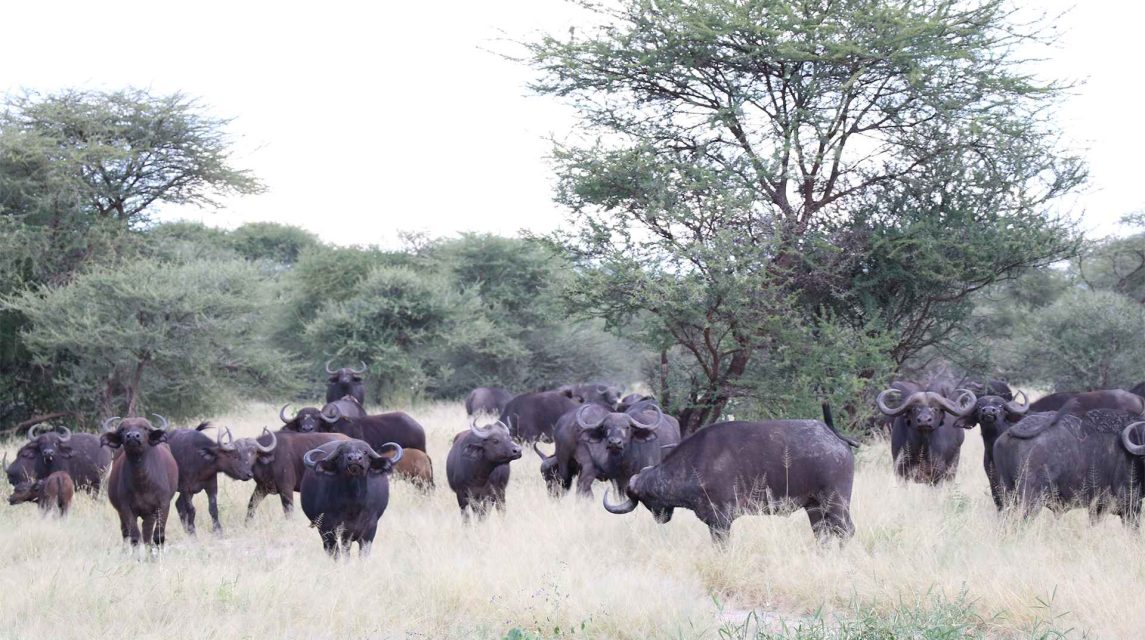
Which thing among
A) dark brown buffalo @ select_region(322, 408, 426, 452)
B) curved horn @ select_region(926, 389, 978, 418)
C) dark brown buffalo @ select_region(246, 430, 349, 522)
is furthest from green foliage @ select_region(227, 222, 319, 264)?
curved horn @ select_region(926, 389, 978, 418)

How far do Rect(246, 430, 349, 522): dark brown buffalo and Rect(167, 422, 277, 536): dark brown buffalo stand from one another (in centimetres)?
8

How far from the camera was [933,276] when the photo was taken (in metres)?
14.7

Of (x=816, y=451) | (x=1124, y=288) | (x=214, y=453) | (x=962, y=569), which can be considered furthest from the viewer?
(x=1124, y=288)

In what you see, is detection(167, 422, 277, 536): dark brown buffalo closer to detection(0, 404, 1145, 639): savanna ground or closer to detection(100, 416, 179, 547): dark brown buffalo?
detection(0, 404, 1145, 639): savanna ground

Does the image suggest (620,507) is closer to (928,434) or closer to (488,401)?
(928,434)

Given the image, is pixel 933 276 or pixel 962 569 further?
→ pixel 933 276

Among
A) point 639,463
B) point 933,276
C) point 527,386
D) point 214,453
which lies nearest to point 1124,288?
point 527,386

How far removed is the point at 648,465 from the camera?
10.2m

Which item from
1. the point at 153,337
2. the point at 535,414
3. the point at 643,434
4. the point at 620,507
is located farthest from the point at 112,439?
the point at 153,337

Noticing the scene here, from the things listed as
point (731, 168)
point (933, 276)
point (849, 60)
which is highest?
point (849, 60)

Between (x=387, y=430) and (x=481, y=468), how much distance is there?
3.52 meters

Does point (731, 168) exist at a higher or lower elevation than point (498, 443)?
higher

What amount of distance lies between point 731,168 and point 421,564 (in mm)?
8478

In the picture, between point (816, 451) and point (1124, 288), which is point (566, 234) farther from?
point (1124, 288)
